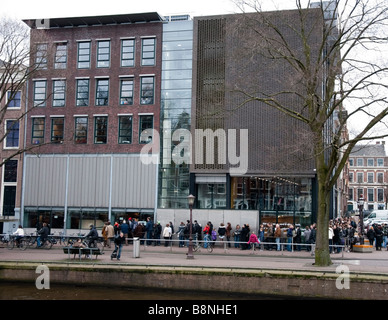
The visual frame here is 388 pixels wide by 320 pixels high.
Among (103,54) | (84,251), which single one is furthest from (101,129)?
(84,251)

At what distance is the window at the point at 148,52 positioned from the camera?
118ft

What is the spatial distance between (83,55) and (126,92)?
189 inches

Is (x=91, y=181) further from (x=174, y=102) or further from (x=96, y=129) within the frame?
(x=174, y=102)

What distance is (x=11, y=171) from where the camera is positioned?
37.7 metres

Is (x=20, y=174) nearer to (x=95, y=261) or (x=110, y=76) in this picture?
(x=110, y=76)

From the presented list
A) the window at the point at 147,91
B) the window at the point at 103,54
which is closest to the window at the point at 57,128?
the window at the point at 103,54

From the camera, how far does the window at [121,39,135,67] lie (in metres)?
36.2

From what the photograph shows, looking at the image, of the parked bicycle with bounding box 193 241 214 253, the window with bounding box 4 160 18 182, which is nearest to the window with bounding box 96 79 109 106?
the window with bounding box 4 160 18 182

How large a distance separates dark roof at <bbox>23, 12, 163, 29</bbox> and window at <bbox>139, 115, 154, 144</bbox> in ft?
24.3

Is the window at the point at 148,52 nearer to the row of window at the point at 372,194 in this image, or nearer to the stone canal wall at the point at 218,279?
the stone canal wall at the point at 218,279

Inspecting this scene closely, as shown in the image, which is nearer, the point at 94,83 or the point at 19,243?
the point at 19,243

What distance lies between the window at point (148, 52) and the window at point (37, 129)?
370 inches

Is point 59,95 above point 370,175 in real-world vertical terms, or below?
above
